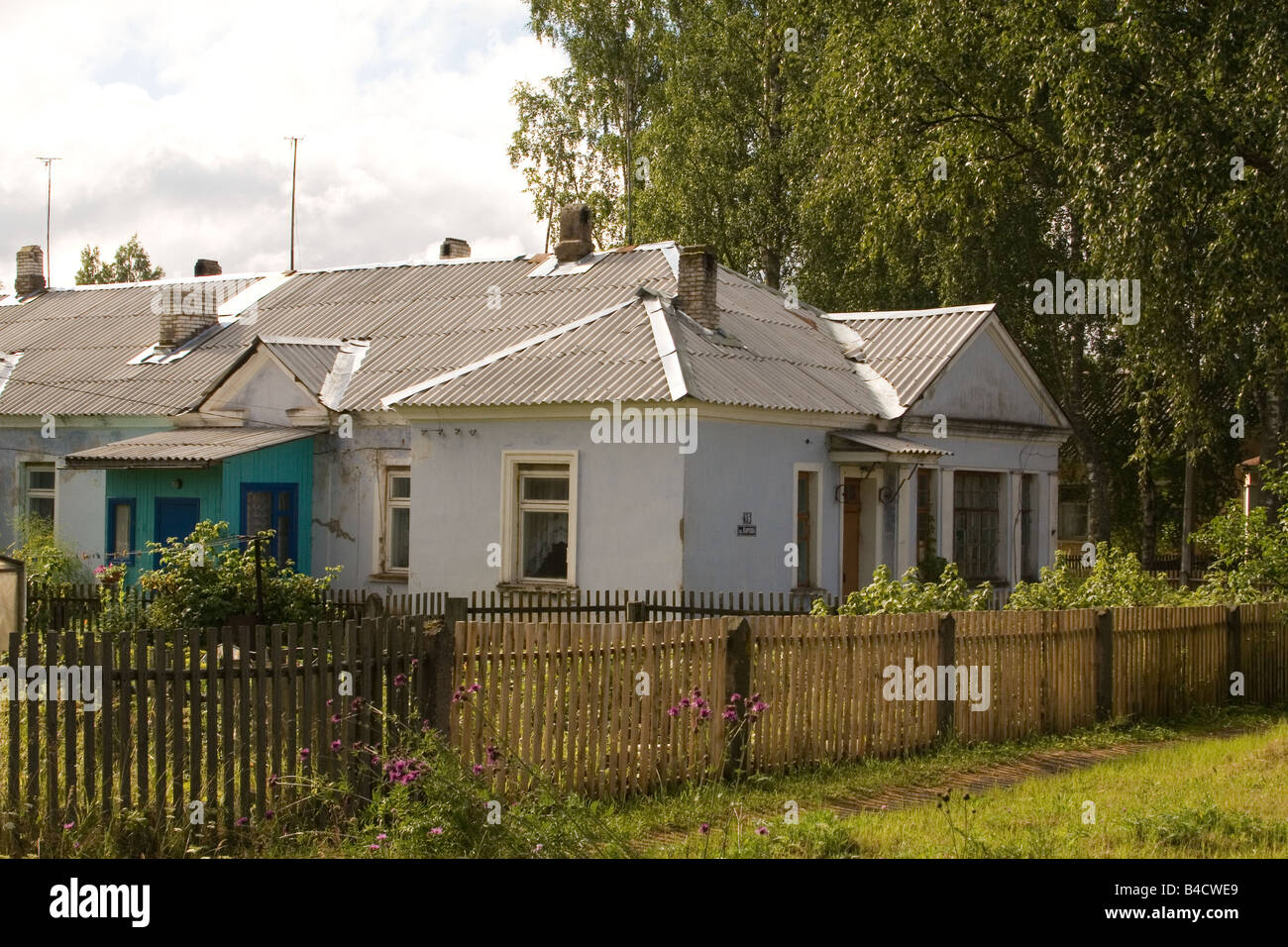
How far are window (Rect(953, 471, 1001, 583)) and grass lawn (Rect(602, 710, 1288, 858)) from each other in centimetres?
979

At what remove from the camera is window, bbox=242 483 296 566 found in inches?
794

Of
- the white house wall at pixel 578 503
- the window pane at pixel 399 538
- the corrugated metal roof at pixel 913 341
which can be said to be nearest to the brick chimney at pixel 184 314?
the window pane at pixel 399 538

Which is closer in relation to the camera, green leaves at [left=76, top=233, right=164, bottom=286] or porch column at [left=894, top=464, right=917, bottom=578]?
porch column at [left=894, top=464, right=917, bottom=578]

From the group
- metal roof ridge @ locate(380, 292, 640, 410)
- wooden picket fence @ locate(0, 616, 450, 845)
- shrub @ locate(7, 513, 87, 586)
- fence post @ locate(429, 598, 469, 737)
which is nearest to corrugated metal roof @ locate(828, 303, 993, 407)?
metal roof ridge @ locate(380, 292, 640, 410)

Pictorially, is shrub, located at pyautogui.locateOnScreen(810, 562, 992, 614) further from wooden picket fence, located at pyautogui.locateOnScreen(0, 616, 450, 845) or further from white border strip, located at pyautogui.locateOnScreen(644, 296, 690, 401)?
wooden picket fence, located at pyautogui.locateOnScreen(0, 616, 450, 845)

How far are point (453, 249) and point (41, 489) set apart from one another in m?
8.85

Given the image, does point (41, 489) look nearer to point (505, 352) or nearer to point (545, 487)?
point (505, 352)

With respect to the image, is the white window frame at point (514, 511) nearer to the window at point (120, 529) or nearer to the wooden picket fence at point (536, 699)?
the window at point (120, 529)

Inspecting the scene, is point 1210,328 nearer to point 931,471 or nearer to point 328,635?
point 931,471

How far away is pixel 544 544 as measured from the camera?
17891mm

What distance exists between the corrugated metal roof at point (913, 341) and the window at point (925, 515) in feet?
4.44

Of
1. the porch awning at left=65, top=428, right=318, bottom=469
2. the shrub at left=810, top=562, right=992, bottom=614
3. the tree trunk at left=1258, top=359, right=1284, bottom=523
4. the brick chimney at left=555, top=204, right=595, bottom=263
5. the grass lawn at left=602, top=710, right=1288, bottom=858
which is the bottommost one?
the grass lawn at left=602, top=710, right=1288, bottom=858

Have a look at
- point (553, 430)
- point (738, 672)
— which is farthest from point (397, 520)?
point (738, 672)

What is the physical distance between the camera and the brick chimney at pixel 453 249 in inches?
1092
